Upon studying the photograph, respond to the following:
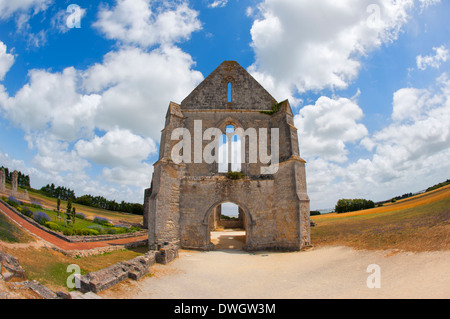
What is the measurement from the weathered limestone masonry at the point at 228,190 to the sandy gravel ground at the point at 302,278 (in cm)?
278

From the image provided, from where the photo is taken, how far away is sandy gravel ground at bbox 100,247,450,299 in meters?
6.18

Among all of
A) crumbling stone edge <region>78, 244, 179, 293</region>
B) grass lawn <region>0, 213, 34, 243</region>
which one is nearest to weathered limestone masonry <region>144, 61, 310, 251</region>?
crumbling stone edge <region>78, 244, 179, 293</region>

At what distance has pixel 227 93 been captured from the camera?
17.8m

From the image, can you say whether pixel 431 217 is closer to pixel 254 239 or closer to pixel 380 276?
pixel 380 276

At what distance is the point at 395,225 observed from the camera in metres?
12.1

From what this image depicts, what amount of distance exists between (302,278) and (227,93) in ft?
43.3

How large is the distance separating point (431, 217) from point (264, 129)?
10079mm

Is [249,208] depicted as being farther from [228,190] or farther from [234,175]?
[234,175]

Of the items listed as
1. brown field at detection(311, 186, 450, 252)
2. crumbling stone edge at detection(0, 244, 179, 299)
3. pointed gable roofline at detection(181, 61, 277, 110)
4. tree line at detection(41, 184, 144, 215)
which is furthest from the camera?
tree line at detection(41, 184, 144, 215)

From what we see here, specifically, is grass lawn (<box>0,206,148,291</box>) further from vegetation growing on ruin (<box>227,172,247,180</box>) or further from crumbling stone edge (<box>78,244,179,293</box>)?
vegetation growing on ruin (<box>227,172,247,180</box>)

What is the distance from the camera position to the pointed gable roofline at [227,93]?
17.2m

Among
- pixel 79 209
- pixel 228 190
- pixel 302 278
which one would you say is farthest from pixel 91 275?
pixel 79 209

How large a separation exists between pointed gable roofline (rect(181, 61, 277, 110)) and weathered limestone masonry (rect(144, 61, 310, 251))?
105 mm

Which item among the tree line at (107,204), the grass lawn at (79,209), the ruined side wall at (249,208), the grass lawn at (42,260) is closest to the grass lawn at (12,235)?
the grass lawn at (42,260)
